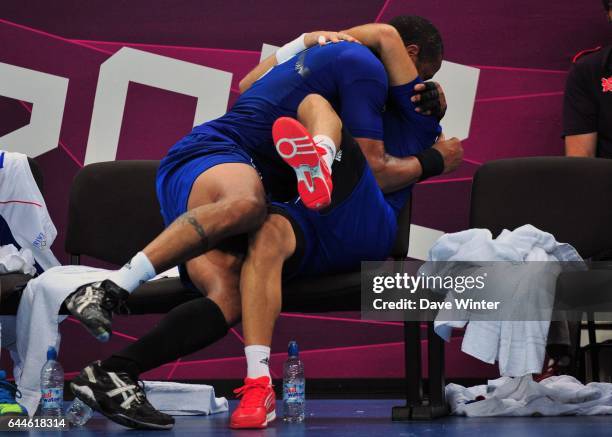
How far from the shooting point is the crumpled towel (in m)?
3.21

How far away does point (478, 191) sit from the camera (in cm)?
365

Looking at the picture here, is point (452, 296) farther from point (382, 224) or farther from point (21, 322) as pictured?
point (21, 322)

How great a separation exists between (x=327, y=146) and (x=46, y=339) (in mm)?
1195

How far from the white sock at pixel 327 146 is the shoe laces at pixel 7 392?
3.90 feet

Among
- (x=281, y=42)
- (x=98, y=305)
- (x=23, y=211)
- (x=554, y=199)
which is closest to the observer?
(x=98, y=305)

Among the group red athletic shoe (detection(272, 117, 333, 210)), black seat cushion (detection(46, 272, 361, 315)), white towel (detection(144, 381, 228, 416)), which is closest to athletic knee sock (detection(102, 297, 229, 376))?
black seat cushion (detection(46, 272, 361, 315))

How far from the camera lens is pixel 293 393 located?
9.61ft

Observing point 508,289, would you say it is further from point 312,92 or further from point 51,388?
point 51,388

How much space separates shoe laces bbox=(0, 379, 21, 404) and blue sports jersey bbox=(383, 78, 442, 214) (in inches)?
51.4

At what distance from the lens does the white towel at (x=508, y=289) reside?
2.77m

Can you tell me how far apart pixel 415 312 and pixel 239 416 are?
2.16ft

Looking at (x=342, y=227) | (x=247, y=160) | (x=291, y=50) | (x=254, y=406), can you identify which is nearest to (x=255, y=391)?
(x=254, y=406)

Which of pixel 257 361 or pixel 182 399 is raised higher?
pixel 257 361

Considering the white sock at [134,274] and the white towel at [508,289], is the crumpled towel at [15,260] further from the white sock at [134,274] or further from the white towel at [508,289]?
the white towel at [508,289]
